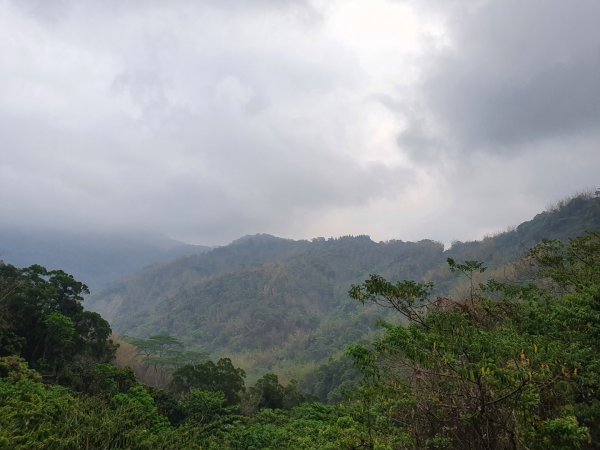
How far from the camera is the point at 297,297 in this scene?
468ft

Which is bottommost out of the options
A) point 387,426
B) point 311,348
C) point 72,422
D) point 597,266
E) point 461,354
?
point 311,348

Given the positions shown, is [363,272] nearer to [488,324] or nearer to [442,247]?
[442,247]

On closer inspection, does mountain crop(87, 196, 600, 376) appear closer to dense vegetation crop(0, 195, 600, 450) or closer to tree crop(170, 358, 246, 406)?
tree crop(170, 358, 246, 406)

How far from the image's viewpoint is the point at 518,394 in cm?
642

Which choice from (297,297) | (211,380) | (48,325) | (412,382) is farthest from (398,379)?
(297,297)

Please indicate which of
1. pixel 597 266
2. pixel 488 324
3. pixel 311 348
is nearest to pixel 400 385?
pixel 488 324

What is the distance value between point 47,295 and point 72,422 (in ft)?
46.8

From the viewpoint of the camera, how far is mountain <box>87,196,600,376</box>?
3720 inches

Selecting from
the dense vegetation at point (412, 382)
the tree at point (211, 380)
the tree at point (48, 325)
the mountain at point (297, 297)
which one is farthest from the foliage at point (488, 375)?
the mountain at point (297, 297)

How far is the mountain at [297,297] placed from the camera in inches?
3720

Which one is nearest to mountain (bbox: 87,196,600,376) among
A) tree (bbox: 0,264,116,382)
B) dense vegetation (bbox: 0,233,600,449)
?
tree (bbox: 0,264,116,382)

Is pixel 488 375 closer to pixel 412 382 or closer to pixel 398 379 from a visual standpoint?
pixel 412 382

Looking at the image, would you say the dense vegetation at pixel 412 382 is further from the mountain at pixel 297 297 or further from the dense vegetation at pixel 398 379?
the mountain at pixel 297 297

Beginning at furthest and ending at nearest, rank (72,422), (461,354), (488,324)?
1. (72,422)
2. (488,324)
3. (461,354)
